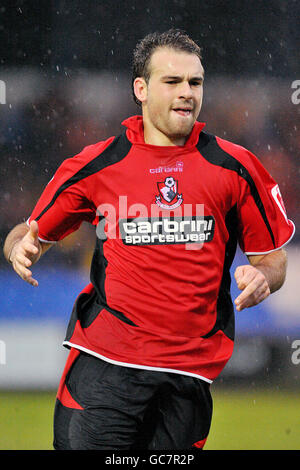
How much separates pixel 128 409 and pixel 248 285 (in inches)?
27.0

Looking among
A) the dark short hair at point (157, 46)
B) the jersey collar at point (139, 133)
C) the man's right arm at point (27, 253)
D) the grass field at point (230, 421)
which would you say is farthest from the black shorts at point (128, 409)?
the grass field at point (230, 421)

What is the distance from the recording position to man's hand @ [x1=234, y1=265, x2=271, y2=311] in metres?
2.42

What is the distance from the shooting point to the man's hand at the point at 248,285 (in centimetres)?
242

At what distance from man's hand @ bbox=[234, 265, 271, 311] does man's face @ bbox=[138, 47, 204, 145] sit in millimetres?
680

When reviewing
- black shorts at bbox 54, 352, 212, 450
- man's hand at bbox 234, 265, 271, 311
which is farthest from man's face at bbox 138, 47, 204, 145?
black shorts at bbox 54, 352, 212, 450

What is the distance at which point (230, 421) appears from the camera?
17.5 ft

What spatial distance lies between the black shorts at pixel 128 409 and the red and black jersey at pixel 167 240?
53mm

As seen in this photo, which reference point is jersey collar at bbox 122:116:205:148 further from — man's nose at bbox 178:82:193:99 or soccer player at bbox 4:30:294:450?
man's nose at bbox 178:82:193:99

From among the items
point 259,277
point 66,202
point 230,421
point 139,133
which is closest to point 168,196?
point 139,133

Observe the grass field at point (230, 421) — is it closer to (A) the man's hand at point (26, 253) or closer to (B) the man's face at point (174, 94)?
(A) the man's hand at point (26, 253)

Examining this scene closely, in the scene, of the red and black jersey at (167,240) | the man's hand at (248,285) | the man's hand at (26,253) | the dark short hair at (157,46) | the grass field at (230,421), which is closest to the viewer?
the man's hand at (248,285)

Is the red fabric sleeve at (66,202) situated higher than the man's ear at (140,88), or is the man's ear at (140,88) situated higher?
the man's ear at (140,88)

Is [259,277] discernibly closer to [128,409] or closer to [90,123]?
[128,409]

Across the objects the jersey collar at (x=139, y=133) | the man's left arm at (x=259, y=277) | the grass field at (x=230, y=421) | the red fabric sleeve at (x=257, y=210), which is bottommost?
the grass field at (x=230, y=421)
